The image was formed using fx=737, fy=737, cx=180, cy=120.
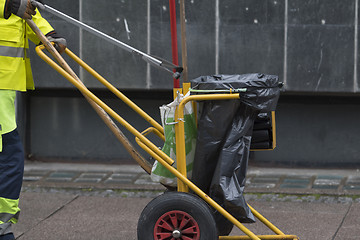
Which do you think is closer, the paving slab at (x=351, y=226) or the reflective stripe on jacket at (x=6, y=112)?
the reflective stripe on jacket at (x=6, y=112)

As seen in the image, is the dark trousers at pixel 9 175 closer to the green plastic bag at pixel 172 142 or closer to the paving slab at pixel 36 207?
the paving slab at pixel 36 207

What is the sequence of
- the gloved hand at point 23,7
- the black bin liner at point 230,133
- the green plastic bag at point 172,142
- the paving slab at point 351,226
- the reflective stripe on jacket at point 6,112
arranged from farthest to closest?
the paving slab at point 351,226 → the reflective stripe on jacket at point 6,112 → the gloved hand at point 23,7 → the green plastic bag at point 172,142 → the black bin liner at point 230,133

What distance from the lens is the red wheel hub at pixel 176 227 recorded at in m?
4.44

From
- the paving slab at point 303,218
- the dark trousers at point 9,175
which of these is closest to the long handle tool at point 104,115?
the dark trousers at point 9,175

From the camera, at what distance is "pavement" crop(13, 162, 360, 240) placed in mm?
5523

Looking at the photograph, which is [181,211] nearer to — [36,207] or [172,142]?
[172,142]

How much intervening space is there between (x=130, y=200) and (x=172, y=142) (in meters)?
1.94

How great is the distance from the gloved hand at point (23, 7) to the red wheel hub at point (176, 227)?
1.63 meters

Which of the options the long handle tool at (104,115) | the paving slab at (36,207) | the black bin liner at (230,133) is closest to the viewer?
the black bin liner at (230,133)

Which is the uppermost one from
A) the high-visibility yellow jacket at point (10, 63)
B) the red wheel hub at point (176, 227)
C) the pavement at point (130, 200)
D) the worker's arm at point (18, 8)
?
the worker's arm at point (18, 8)

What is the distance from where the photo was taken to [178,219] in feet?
14.7

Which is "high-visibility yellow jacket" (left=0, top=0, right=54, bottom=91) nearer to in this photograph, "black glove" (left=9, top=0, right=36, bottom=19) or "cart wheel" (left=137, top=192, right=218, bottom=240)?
"black glove" (left=9, top=0, right=36, bottom=19)

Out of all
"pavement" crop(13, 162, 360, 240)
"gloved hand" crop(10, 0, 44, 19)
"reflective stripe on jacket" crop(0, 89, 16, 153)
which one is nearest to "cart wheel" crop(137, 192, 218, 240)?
"pavement" crop(13, 162, 360, 240)

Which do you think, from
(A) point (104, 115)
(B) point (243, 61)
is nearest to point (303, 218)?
(A) point (104, 115)
